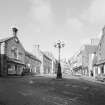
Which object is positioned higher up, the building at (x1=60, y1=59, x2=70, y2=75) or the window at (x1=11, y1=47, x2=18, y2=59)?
the window at (x1=11, y1=47, x2=18, y2=59)

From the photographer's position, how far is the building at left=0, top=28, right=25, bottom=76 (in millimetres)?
25688

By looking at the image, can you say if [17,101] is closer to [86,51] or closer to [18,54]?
[18,54]

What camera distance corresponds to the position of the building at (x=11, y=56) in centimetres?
2569

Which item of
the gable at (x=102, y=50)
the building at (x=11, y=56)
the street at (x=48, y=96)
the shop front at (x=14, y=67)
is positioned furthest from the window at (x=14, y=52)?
the gable at (x=102, y=50)

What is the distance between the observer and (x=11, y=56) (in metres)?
28.2

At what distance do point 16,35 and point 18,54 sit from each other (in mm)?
4364

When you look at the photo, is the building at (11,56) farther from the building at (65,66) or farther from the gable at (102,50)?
the building at (65,66)

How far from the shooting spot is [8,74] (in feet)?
88.2

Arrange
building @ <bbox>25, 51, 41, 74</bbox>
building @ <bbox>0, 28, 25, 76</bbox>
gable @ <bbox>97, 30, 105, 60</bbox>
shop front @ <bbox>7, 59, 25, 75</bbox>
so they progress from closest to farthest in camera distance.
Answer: building @ <bbox>0, 28, 25, 76</bbox>, shop front @ <bbox>7, 59, 25, 75</bbox>, gable @ <bbox>97, 30, 105, 60</bbox>, building @ <bbox>25, 51, 41, 74</bbox>

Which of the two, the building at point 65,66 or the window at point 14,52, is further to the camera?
the building at point 65,66

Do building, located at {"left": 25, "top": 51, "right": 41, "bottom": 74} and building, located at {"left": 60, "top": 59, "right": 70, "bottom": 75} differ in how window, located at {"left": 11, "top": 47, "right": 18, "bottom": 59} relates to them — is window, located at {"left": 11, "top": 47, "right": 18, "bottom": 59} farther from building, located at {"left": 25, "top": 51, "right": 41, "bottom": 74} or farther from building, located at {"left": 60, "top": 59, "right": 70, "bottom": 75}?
building, located at {"left": 60, "top": 59, "right": 70, "bottom": 75}

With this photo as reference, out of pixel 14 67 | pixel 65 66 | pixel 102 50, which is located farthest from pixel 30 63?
pixel 65 66

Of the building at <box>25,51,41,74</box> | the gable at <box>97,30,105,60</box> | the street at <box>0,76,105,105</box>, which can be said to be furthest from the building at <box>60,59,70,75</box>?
the street at <box>0,76,105,105</box>

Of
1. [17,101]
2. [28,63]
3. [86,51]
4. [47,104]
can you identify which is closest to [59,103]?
[47,104]
